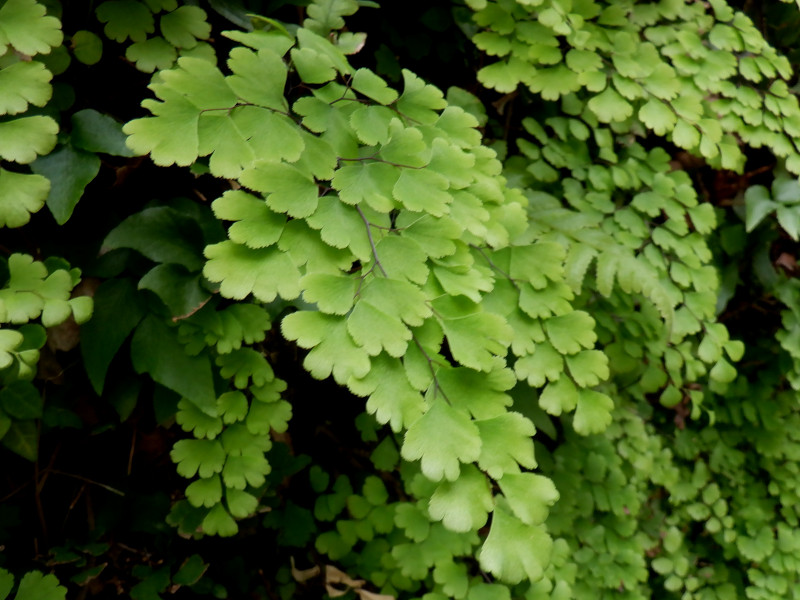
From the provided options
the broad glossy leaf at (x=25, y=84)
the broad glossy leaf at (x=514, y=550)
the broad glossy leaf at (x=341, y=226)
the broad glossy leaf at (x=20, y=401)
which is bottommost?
the broad glossy leaf at (x=20, y=401)

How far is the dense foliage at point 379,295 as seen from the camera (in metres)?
0.72

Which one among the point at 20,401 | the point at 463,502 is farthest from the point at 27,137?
the point at 463,502

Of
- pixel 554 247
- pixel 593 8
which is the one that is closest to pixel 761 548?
pixel 554 247

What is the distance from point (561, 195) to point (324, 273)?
989 mm

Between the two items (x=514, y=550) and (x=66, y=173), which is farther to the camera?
(x=66, y=173)

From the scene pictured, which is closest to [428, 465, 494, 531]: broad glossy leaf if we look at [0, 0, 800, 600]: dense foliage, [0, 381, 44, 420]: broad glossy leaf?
[0, 0, 800, 600]: dense foliage

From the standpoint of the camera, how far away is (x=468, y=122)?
95 cm

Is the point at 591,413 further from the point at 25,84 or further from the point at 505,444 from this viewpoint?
the point at 25,84

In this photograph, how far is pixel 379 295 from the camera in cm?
72

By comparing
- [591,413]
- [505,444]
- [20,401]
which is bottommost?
[20,401]

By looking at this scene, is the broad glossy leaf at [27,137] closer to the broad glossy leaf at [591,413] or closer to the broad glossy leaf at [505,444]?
the broad glossy leaf at [505,444]

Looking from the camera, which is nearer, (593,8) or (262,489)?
(262,489)

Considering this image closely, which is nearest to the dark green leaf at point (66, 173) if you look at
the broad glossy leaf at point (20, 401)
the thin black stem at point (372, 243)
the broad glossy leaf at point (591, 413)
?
the broad glossy leaf at point (20, 401)

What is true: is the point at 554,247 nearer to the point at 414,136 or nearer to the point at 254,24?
the point at 414,136
